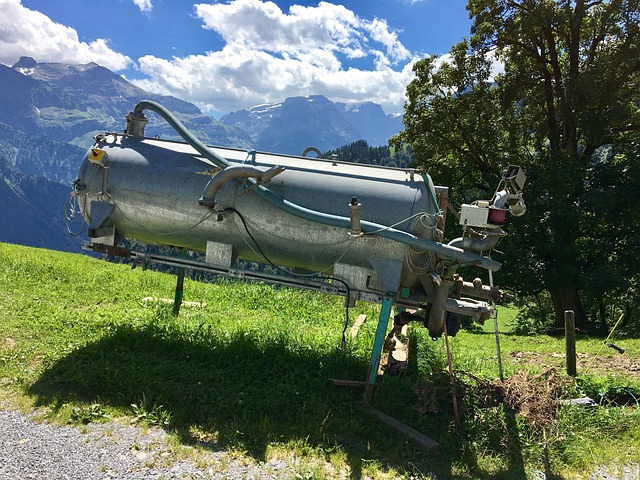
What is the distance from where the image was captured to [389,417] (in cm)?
563

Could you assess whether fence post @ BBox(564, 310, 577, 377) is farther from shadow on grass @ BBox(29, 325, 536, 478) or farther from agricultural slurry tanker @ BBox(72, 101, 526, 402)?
shadow on grass @ BBox(29, 325, 536, 478)

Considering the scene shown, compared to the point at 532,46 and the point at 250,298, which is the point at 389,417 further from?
the point at 532,46

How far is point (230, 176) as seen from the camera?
5.99m

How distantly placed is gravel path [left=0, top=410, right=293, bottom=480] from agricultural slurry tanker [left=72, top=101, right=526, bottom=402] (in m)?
2.28

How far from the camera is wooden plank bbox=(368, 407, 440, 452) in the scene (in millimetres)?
5109

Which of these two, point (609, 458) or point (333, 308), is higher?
point (333, 308)

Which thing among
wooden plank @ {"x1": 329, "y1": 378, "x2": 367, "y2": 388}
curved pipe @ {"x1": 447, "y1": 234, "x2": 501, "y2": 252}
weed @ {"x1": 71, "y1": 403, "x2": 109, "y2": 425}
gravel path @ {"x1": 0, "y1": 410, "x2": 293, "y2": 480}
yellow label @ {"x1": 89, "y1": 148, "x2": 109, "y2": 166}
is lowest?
gravel path @ {"x1": 0, "y1": 410, "x2": 293, "y2": 480}

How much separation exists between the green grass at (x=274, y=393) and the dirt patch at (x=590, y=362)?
0.17 m

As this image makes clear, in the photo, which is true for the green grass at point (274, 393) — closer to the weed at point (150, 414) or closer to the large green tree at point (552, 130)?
the weed at point (150, 414)

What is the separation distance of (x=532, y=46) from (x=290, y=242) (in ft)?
49.4

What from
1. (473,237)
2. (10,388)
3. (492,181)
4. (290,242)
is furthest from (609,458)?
(492,181)

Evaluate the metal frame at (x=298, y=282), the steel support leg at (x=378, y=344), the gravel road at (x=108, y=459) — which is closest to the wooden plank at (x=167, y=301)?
the metal frame at (x=298, y=282)

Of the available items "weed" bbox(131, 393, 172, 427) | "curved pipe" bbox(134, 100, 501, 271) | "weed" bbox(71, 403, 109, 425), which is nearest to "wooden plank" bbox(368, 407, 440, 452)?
"curved pipe" bbox(134, 100, 501, 271)

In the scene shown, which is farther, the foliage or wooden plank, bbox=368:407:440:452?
the foliage
